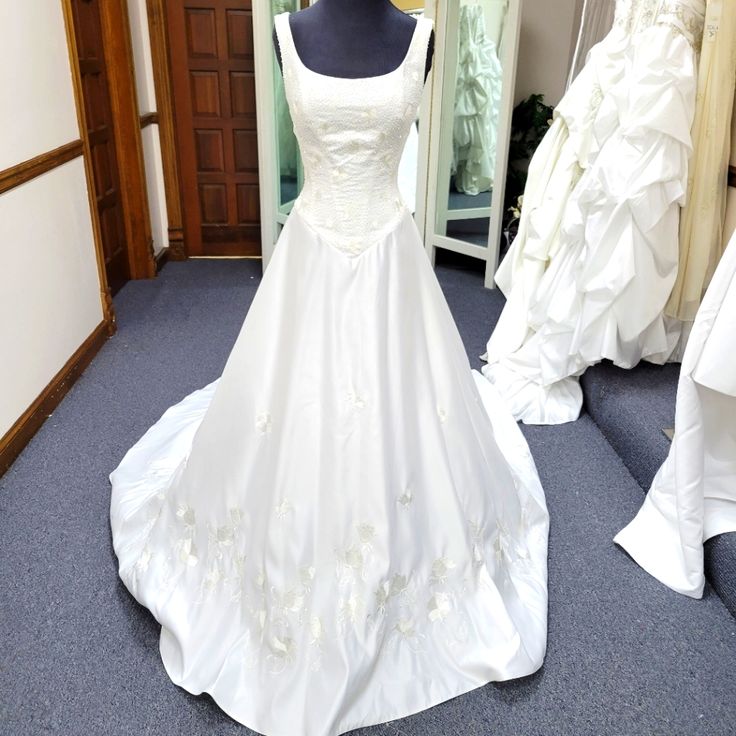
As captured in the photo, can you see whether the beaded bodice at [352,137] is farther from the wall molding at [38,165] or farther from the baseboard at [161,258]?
the baseboard at [161,258]

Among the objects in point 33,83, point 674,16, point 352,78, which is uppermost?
point 674,16

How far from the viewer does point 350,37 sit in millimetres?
1419

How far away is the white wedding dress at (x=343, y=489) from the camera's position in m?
1.40

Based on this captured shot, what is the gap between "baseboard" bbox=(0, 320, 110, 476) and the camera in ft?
7.15

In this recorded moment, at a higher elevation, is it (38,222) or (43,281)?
(38,222)

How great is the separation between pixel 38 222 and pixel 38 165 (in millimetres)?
190

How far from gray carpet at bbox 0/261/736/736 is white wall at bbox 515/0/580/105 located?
228cm

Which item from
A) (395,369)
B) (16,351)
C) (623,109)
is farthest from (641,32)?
(16,351)

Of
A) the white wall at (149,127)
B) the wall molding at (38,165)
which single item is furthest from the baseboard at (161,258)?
the wall molding at (38,165)

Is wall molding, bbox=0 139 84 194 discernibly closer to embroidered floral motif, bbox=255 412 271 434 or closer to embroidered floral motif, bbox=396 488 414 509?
embroidered floral motif, bbox=255 412 271 434

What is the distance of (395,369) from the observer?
4.90 ft

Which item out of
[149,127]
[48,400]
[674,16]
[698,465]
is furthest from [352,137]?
[149,127]

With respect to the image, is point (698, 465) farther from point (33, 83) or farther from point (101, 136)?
point (101, 136)

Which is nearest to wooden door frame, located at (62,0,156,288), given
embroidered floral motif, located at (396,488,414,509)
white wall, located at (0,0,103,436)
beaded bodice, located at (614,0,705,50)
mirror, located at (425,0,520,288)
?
white wall, located at (0,0,103,436)
